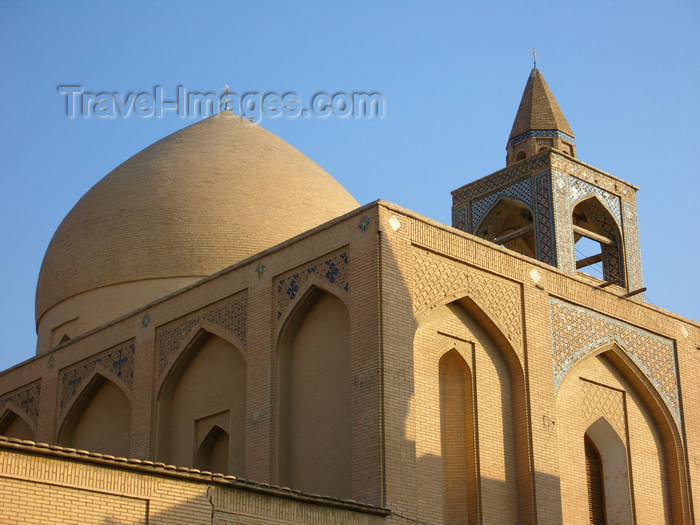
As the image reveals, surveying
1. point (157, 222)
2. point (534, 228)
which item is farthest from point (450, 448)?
point (157, 222)

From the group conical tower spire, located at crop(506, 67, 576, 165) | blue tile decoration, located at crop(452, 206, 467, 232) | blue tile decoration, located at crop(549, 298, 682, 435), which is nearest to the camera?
blue tile decoration, located at crop(549, 298, 682, 435)

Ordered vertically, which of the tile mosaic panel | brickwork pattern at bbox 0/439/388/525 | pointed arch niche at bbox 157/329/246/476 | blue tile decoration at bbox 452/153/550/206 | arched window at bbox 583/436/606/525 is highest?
blue tile decoration at bbox 452/153/550/206

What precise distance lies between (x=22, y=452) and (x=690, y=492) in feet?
22.4

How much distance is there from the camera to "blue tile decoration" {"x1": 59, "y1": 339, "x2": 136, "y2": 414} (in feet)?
39.0

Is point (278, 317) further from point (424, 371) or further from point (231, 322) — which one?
point (424, 371)

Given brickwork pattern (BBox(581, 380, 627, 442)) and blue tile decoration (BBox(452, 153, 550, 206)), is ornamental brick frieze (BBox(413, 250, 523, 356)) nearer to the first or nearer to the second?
brickwork pattern (BBox(581, 380, 627, 442))

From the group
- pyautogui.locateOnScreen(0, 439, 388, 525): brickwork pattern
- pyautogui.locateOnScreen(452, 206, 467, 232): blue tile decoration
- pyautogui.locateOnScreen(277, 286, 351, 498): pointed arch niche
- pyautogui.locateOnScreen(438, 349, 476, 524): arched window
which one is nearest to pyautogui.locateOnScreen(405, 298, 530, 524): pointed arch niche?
pyautogui.locateOnScreen(438, 349, 476, 524): arched window

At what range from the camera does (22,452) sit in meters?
7.20

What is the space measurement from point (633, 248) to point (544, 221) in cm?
128

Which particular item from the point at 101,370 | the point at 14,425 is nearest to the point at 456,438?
the point at 101,370

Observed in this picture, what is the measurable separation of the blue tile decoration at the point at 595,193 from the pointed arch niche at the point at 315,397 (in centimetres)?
353

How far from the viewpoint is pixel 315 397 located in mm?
9859

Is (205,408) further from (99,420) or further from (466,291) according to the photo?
(466,291)

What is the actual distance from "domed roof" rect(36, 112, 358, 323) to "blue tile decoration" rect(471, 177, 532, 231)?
180 centimetres
